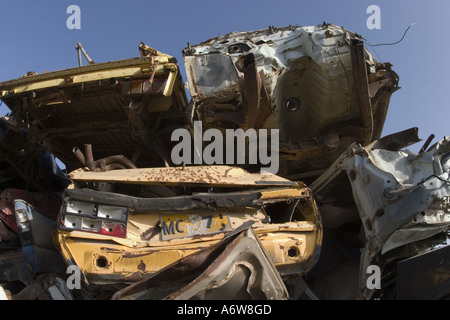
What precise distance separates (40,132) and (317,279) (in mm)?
3913

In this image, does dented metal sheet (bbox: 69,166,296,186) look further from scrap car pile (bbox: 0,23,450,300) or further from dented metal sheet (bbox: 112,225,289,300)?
dented metal sheet (bbox: 112,225,289,300)

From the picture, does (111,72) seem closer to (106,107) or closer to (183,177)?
(106,107)

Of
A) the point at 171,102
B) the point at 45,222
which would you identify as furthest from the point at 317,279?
the point at 45,222

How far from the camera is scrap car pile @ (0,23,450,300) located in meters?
3.48

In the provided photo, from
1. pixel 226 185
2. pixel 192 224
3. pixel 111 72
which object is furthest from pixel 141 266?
pixel 111 72

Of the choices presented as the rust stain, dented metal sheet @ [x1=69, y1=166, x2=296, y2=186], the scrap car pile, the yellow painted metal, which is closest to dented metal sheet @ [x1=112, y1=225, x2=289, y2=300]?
the scrap car pile

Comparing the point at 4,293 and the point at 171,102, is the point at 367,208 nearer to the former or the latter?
the point at 171,102

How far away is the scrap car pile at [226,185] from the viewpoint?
3.48 meters

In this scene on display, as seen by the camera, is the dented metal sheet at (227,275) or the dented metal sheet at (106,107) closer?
the dented metal sheet at (227,275)

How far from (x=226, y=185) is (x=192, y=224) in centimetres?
52

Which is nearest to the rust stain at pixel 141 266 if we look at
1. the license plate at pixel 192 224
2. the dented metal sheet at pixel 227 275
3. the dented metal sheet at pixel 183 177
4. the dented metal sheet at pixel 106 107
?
the license plate at pixel 192 224

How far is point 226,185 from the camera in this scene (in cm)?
401

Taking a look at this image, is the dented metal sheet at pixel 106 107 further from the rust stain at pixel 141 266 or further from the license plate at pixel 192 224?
the rust stain at pixel 141 266

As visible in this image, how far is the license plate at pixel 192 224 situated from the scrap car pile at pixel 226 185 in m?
0.01
